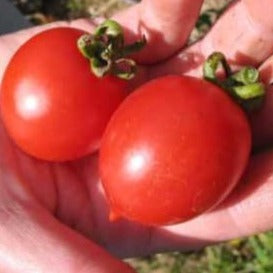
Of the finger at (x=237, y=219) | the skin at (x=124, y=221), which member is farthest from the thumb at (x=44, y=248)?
the finger at (x=237, y=219)

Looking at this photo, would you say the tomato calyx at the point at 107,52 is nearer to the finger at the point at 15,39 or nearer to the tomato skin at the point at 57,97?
the tomato skin at the point at 57,97

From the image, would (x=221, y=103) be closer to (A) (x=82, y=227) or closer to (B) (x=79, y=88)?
(B) (x=79, y=88)

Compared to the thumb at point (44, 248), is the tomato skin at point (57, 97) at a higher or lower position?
higher

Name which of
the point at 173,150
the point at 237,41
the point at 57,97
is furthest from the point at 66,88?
the point at 237,41

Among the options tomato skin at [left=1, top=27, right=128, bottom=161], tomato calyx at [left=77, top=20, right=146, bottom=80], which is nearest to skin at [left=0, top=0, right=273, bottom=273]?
tomato skin at [left=1, top=27, right=128, bottom=161]

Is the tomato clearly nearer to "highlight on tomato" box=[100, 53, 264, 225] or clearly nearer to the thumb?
"highlight on tomato" box=[100, 53, 264, 225]

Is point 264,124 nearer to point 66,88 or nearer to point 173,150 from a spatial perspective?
point 173,150
